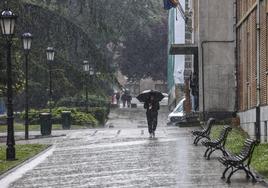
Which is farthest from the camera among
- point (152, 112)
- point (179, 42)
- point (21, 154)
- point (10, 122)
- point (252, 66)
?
point (179, 42)

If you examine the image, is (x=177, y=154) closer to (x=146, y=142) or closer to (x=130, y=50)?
(x=146, y=142)

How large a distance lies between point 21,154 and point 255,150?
6.91 meters

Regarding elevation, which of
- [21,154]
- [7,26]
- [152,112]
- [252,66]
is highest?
[7,26]

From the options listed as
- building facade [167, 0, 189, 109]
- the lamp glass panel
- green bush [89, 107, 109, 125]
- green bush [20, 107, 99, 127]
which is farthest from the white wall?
the lamp glass panel

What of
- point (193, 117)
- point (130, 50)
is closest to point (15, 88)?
point (193, 117)

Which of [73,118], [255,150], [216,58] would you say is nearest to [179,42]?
[73,118]

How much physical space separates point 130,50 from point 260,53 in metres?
66.4

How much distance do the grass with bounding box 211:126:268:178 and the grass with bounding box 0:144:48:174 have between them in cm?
571

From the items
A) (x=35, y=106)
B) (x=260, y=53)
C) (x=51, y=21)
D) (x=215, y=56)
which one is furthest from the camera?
(x=35, y=106)

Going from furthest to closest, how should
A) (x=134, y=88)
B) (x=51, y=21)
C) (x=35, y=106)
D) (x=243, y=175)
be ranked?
(x=134, y=88), (x=35, y=106), (x=51, y=21), (x=243, y=175)

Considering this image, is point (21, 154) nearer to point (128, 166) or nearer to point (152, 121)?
point (128, 166)

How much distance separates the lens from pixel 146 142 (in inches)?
1029

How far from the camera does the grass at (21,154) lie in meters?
18.8

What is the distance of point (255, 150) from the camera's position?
19781 millimetres
